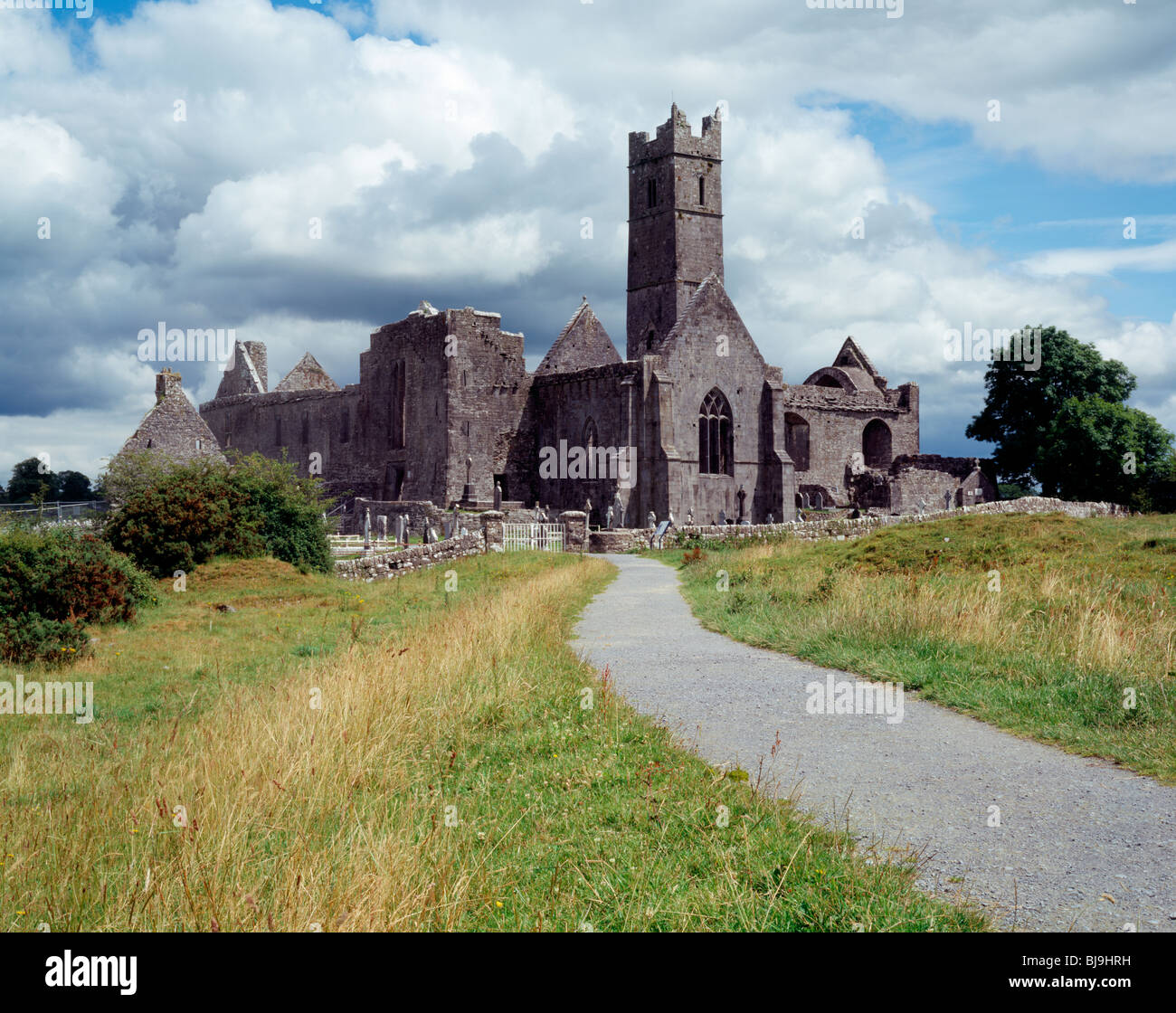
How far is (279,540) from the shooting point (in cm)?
2388

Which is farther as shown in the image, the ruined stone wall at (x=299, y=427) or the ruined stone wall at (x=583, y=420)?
the ruined stone wall at (x=299, y=427)

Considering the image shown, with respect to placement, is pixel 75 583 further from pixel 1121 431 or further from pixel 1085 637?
pixel 1121 431

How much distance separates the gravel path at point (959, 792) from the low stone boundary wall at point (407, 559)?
49.9ft

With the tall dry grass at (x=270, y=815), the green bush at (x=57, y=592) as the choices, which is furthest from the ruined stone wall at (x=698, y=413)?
the tall dry grass at (x=270, y=815)

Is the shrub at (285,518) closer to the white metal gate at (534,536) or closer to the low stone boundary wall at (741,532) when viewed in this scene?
the white metal gate at (534,536)

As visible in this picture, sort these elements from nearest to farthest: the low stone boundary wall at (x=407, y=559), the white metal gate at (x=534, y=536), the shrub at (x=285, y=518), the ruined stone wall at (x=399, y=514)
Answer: the shrub at (x=285, y=518), the low stone boundary wall at (x=407, y=559), the white metal gate at (x=534, y=536), the ruined stone wall at (x=399, y=514)

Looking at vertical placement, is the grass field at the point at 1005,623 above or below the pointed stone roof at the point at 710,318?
below

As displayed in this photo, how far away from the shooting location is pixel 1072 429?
55688 mm

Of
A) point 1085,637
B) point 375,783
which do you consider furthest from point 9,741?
point 1085,637

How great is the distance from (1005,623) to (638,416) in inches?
1286

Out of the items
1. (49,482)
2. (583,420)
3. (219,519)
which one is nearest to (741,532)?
(583,420)

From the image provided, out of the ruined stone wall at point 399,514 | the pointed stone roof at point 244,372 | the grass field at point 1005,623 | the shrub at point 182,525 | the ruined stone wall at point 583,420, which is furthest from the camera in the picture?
the pointed stone roof at point 244,372

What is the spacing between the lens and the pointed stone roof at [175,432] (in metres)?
34.4
